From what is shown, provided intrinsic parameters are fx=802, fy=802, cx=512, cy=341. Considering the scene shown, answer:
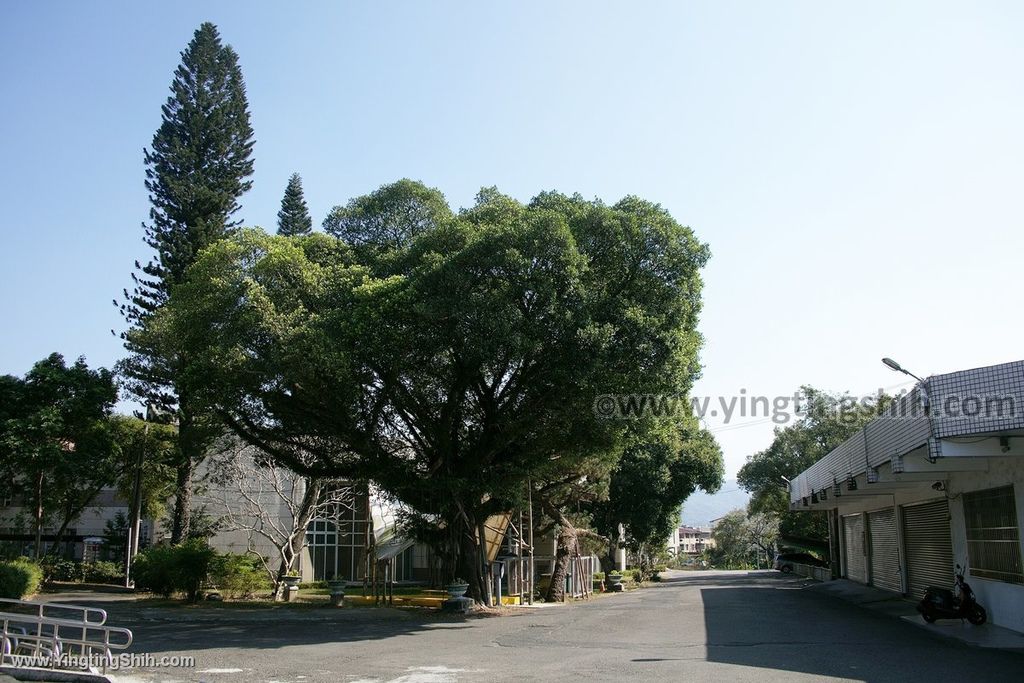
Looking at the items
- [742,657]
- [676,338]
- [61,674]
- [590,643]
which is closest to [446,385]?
[676,338]

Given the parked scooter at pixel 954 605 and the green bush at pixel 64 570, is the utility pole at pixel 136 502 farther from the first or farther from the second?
the parked scooter at pixel 954 605

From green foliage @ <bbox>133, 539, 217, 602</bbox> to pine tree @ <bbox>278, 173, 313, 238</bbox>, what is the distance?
1576 cm

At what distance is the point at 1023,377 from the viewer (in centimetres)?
1041

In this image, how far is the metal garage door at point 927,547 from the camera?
18.0 meters

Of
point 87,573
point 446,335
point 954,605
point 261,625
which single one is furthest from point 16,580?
point 954,605

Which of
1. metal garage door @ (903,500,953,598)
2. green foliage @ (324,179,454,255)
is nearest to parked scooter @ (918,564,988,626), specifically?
metal garage door @ (903,500,953,598)

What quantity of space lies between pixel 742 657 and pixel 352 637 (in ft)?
21.5

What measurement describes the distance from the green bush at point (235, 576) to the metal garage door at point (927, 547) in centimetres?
1635

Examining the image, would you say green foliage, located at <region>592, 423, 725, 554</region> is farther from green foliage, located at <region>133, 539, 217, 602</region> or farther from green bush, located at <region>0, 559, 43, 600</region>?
green bush, located at <region>0, 559, 43, 600</region>

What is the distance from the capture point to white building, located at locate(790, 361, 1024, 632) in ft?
36.2

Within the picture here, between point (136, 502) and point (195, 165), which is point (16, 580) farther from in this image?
point (195, 165)

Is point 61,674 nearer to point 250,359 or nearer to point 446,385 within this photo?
point 250,359

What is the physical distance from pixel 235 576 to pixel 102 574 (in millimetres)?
10646

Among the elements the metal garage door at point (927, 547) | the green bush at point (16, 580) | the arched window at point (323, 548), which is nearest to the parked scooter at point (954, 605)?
the metal garage door at point (927, 547)
